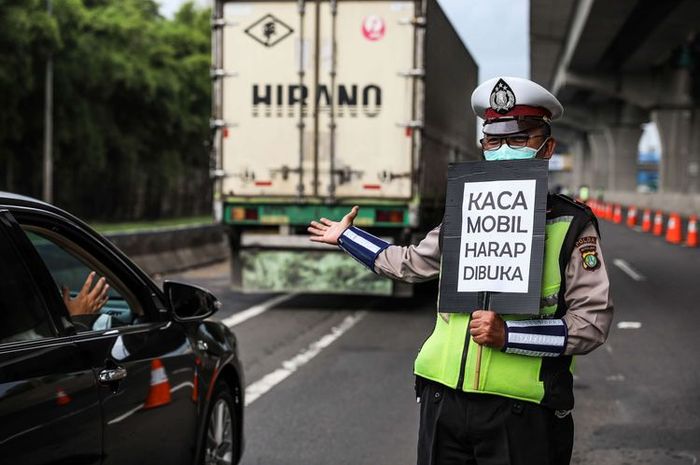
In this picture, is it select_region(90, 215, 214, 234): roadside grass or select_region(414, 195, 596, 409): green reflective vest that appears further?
select_region(90, 215, 214, 234): roadside grass

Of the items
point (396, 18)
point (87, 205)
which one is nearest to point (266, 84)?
point (396, 18)

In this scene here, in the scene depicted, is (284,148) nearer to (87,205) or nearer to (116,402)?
(116,402)

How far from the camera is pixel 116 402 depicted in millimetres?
3906

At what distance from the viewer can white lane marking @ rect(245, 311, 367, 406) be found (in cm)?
838

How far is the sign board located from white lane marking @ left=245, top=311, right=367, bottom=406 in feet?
16.1

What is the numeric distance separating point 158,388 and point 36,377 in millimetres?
968

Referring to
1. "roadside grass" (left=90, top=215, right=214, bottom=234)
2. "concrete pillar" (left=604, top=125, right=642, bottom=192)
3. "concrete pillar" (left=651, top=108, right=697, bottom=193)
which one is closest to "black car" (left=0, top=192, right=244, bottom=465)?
"roadside grass" (left=90, top=215, right=214, bottom=234)

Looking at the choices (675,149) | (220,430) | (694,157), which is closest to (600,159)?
(694,157)

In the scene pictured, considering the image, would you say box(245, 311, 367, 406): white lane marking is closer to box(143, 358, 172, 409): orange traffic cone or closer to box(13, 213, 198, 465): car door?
box(13, 213, 198, 465): car door

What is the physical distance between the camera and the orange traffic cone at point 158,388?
167 inches

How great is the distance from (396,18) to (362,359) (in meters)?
4.35

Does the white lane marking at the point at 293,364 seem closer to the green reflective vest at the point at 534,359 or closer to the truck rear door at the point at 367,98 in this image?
the truck rear door at the point at 367,98

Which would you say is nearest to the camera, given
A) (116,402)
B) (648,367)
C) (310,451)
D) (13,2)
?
(116,402)

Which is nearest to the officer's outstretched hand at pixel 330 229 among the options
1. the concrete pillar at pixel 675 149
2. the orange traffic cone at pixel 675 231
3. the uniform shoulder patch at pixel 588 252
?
the uniform shoulder patch at pixel 588 252
